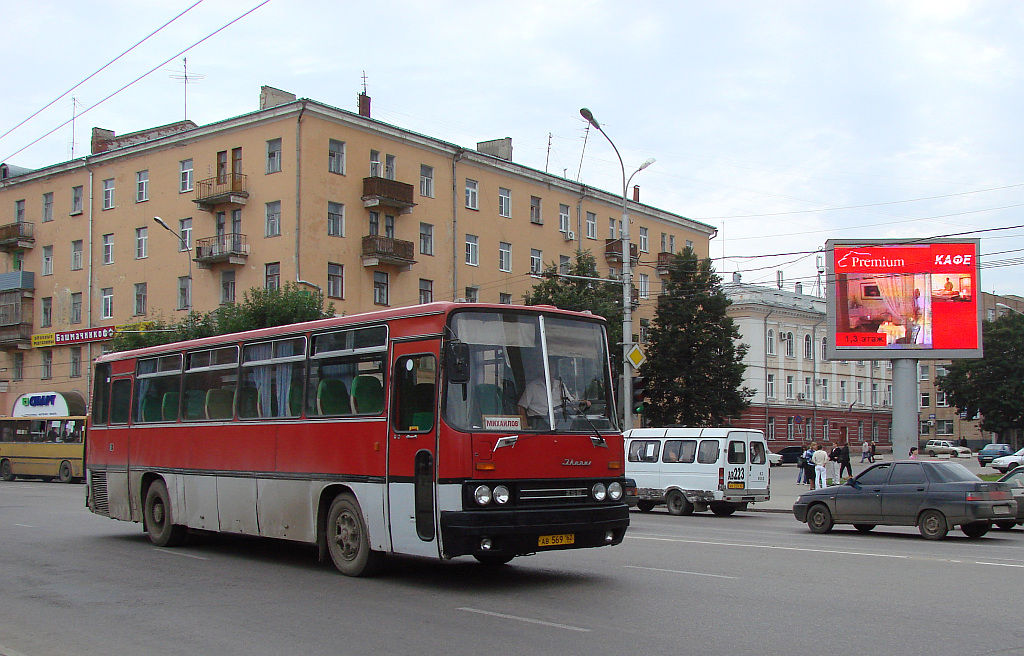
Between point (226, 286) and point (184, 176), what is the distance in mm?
6394

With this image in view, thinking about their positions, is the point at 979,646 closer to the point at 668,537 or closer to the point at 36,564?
the point at 668,537

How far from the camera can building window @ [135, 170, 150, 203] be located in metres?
51.2

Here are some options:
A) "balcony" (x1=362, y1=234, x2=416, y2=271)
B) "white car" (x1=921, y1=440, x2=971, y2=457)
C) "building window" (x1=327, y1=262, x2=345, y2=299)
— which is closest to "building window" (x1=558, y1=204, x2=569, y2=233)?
"balcony" (x1=362, y1=234, x2=416, y2=271)

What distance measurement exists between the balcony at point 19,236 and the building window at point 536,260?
2854 centimetres

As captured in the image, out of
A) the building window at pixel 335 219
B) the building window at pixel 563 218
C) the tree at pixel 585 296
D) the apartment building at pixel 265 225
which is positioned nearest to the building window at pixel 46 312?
the apartment building at pixel 265 225

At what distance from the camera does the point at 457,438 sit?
1016 centimetres

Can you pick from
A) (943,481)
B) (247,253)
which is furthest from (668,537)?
(247,253)

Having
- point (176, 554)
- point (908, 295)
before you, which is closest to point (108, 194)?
point (908, 295)

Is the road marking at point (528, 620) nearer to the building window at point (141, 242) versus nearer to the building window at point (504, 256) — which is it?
the building window at point (504, 256)

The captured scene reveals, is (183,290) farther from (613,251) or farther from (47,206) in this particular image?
(613,251)

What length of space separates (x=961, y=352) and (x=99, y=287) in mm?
41921

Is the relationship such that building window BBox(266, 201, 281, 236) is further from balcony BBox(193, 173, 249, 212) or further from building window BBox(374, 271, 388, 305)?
building window BBox(374, 271, 388, 305)

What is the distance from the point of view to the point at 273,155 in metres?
45.8

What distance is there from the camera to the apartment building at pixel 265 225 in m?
45.7
